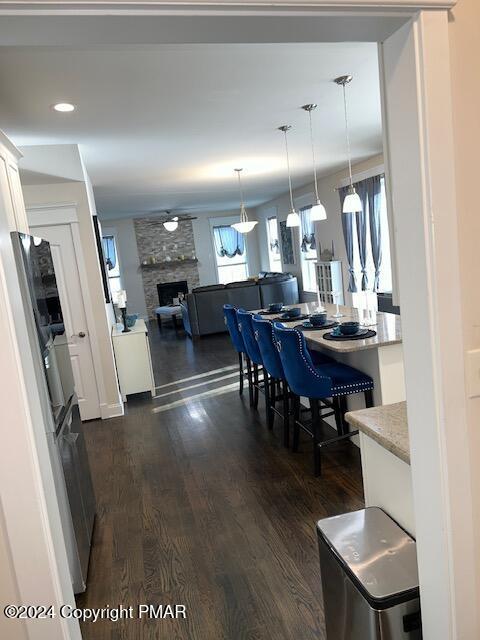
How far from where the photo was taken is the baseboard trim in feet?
15.0

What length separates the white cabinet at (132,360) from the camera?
194 inches

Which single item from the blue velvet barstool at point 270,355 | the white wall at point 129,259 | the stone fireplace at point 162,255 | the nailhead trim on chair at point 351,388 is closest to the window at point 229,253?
the stone fireplace at point 162,255

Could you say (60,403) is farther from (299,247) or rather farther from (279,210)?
(279,210)

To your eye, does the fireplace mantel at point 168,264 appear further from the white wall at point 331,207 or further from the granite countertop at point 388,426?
the granite countertop at point 388,426

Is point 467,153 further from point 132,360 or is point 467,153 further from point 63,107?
point 132,360

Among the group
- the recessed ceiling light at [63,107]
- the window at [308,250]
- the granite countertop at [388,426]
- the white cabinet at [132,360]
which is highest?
the recessed ceiling light at [63,107]

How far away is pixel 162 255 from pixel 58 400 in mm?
10275

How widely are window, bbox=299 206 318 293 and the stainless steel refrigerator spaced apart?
22.9 feet

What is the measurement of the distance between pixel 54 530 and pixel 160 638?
1.08m

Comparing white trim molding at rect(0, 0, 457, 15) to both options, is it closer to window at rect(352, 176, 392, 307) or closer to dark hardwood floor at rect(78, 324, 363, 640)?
dark hardwood floor at rect(78, 324, 363, 640)

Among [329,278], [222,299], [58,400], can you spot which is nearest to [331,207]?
[329,278]

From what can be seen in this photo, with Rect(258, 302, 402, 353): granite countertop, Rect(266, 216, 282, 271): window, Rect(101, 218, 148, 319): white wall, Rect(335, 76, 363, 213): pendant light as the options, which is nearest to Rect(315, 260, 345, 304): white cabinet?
Rect(266, 216, 282, 271): window

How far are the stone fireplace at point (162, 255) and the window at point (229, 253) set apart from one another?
0.69 meters

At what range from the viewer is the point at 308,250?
9.28 meters
